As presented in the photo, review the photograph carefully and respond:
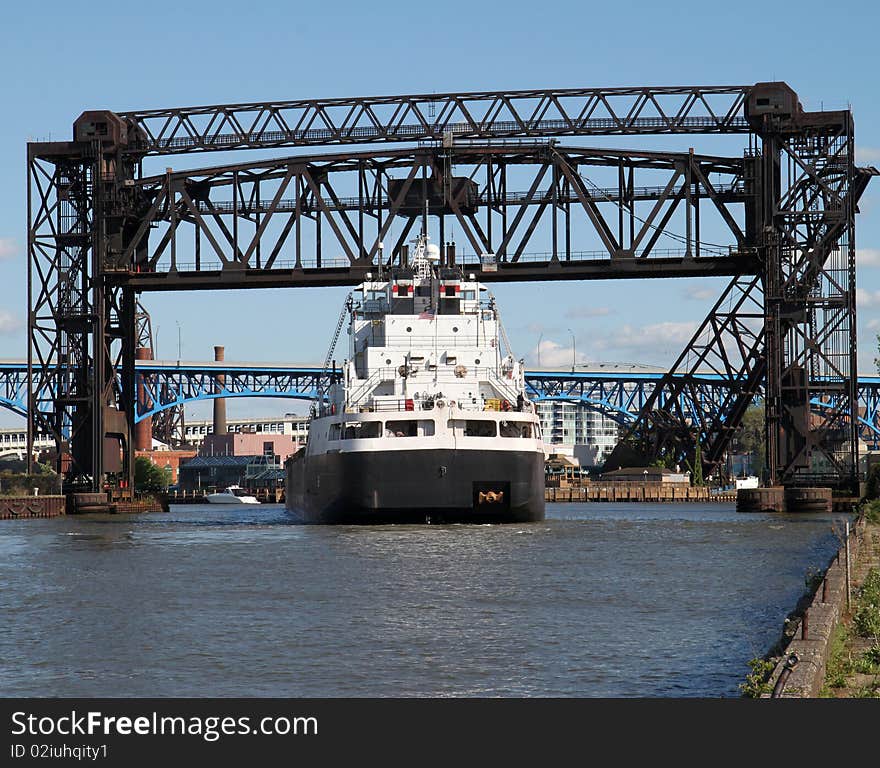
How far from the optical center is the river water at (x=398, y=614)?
20.2 m

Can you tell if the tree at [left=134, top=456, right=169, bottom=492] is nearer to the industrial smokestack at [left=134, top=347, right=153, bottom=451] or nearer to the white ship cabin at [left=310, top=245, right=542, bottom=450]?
the industrial smokestack at [left=134, top=347, right=153, bottom=451]

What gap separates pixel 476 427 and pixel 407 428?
270 centimetres

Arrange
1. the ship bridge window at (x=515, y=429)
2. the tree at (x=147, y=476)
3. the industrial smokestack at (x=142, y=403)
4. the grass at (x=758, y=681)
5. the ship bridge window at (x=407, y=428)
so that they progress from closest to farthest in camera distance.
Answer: the grass at (x=758, y=681)
the ship bridge window at (x=407, y=428)
the ship bridge window at (x=515, y=429)
the tree at (x=147, y=476)
the industrial smokestack at (x=142, y=403)

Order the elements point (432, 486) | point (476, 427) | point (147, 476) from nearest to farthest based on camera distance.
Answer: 1. point (432, 486)
2. point (476, 427)
3. point (147, 476)

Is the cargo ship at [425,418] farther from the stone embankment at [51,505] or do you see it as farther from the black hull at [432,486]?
the stone embankment at [51,505]

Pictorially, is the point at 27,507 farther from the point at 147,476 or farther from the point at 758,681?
the point at 147,476

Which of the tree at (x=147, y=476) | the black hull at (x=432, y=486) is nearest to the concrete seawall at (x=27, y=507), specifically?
the black hull at (x=432, y=486)


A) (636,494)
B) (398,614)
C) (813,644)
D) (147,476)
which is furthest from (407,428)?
(147,476)

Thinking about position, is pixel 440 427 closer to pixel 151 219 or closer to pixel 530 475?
pixel 530 475

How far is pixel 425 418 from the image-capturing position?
5462 centimetres

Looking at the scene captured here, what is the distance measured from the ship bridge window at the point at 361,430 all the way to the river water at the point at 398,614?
20.7ft

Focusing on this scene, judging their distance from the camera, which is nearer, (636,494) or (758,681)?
(758,681)

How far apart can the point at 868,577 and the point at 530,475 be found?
31.9 metres
